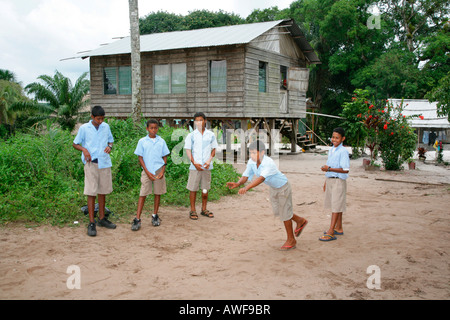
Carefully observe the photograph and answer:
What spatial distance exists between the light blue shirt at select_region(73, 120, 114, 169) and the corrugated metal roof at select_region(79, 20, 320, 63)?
9.19 meters

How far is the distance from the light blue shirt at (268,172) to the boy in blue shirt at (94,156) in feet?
6.84

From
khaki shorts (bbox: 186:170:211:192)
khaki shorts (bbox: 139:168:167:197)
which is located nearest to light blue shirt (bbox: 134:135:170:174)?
khaki shorts (bbox: 139:168:167:197)

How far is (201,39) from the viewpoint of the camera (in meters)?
15.4

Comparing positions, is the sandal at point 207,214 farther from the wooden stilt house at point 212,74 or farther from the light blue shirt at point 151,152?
the wooden stilt house at point 212,74

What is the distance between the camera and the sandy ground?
3498 mm

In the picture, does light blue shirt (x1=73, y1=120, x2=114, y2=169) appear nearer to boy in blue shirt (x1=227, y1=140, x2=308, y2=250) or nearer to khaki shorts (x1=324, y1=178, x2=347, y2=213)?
boy in blue shirt (x1=227, y1=140, x2=308, y2=250)

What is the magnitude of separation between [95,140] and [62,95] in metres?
19.7

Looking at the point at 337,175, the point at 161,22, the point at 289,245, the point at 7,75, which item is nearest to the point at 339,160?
the point at 337,175

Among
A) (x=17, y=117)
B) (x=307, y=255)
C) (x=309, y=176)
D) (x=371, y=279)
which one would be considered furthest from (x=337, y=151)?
(x=17, y=117)

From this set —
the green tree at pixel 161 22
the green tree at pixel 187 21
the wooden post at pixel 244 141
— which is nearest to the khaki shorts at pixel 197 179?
the wooden post at pixel 244 141

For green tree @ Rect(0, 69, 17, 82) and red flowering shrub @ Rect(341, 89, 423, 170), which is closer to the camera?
red flowering shrub @ Rect(341, 89, 423, 170)

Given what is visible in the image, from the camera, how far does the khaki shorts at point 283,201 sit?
460 centimetres

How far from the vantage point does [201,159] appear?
6.15 metres
